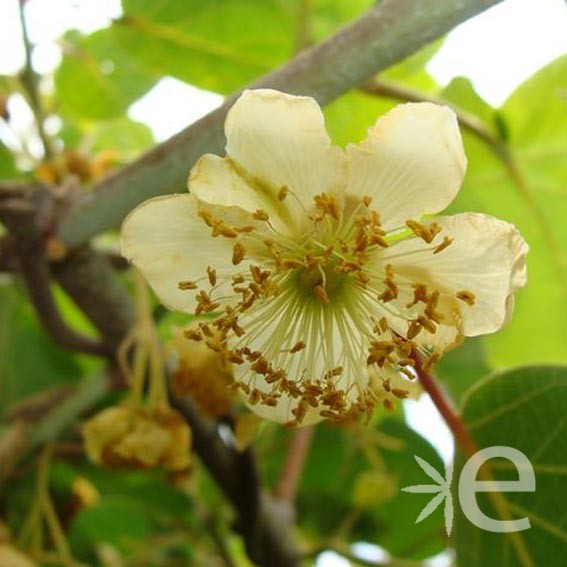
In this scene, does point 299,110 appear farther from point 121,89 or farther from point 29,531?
point 121,89

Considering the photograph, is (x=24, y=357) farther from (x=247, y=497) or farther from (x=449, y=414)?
(x=449, y=414)

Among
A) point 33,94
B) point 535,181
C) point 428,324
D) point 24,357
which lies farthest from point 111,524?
point 428,324

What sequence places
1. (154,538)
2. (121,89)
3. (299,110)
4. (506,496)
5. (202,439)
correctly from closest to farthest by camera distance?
1. (299,110)
2. (506,496)
3. (202,439)
4. (154,538)
5. (121,89)

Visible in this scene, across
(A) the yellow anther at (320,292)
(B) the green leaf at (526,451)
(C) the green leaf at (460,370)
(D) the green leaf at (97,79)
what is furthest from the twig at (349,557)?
(D) the green leaf at (97,79)

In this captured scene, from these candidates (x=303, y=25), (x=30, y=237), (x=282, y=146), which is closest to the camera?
(x=282, y=146)

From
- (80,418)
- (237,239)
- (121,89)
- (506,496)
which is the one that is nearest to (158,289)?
(237,239)

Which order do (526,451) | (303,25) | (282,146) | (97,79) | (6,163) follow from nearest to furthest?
1. (282,146)
2. (526,451)
3. (303,25)
4. (6,163)
5. (97,79)
